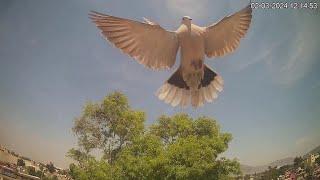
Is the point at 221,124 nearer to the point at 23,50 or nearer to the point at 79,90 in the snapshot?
the point at 79,90

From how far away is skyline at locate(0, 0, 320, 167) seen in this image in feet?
16.3

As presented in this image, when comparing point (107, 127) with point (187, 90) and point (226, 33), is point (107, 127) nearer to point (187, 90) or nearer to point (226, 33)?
point (187, 90)

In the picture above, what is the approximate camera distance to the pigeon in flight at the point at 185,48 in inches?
162

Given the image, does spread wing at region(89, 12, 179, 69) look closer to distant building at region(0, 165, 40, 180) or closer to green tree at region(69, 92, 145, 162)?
green tree at region(69, 92, 145, 162)

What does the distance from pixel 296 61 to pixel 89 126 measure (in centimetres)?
197

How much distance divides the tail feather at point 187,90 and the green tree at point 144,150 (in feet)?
5.57

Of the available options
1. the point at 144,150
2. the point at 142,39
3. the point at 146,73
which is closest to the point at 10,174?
the point at 144,150

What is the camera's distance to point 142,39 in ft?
13.5

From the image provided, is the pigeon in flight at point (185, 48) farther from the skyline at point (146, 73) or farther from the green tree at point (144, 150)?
the green tree at point (144, 150)

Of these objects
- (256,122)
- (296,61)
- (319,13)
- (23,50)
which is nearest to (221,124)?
(256,122)

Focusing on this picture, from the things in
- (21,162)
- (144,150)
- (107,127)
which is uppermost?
(107,127)

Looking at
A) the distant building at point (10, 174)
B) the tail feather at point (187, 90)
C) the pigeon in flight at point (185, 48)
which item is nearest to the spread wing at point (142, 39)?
the pigeon in flight at point (185, 48)

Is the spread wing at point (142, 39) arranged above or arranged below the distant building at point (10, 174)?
above

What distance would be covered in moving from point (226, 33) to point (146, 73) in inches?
33.4
